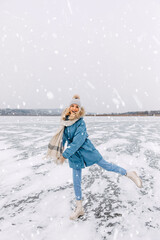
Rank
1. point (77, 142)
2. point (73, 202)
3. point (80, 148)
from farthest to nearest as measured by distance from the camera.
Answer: point (73, 202)
point (80, 148)
point (77, 142)

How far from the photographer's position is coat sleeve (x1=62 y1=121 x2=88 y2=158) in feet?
6.14

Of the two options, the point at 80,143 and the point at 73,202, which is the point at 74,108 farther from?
the point at 73,202

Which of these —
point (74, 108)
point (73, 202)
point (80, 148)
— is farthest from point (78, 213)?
point (74, 108)

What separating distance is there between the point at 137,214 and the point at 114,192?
59cm

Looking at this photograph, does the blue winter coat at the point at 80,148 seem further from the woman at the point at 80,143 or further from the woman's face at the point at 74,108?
the woman's face at the point at 74,108

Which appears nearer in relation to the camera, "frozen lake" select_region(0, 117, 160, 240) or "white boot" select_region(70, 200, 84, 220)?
"frozen lake" select_region(0, 117, 160, 240)

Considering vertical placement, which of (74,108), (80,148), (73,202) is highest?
(74,108)

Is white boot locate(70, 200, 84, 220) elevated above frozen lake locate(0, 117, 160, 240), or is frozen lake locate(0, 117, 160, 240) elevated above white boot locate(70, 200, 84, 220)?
white boot locate(70, 200, 84, 220)

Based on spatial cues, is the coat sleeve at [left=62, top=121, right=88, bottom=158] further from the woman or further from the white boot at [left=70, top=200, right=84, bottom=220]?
the white boot at [left=70, top=200, right=84, bottom=220]

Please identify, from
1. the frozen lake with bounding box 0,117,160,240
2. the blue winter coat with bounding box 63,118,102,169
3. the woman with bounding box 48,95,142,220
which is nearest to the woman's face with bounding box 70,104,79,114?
the woman with bounding box 48,95,142,220

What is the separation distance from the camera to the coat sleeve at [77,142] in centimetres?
187

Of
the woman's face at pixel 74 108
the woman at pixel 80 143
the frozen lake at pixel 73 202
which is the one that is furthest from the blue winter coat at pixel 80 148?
the frozen lake at pixel 73 202

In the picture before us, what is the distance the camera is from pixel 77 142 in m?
1.89

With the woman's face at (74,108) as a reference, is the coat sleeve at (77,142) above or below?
below
